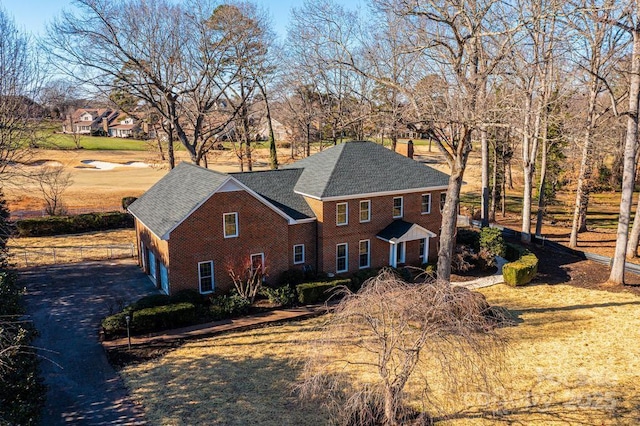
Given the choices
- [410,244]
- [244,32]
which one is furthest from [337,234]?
[244,32]

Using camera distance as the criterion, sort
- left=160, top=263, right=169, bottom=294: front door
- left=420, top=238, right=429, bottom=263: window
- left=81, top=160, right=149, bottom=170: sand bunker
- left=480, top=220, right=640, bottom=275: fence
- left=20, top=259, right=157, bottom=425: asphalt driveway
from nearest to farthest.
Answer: left=20, top=259, right=157, bottom=425: asphalt driveway
left=160, top=263, right=169, bottom=294: front door
left=480, top=220, right=640, bottom=275: fence
left=420, top=238, right=429, bottom=263: window
left=81, top=160, right=149, bottom=170: sand bunker

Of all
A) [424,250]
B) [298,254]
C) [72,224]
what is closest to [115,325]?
[298,254]

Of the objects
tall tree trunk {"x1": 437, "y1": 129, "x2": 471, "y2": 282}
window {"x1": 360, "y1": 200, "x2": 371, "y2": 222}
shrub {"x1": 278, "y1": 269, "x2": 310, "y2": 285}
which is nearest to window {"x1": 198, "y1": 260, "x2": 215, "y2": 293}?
shrub {"x1": 278, "y1": 269, "x2": 310, "y2": 285}

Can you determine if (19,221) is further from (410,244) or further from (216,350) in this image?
(410,244)

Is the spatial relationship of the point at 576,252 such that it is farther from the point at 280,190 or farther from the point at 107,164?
the point at 107,164

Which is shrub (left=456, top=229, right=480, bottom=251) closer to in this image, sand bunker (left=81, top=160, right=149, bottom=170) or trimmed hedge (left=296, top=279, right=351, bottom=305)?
trimmed hedge (left=296, top=279, right=351, bottom=305)

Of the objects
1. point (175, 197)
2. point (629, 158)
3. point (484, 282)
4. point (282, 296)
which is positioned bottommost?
point (484, 282)

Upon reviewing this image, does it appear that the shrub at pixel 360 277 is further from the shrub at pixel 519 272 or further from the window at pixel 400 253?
the shrub at pixel 519 272
